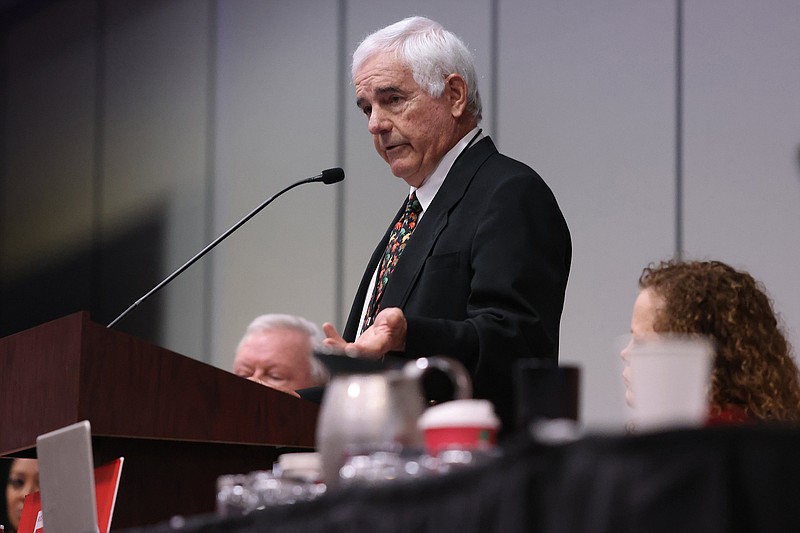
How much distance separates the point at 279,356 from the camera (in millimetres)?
3789

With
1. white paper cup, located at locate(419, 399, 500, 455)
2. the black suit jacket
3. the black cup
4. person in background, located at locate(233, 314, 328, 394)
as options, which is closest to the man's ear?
the black suit jacket

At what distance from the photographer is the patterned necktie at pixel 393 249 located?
2.58m

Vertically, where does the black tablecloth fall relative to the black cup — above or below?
below

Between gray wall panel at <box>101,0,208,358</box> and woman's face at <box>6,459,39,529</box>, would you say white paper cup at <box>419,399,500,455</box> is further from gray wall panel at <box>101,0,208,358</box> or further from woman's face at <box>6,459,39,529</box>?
gray wall panel at <box>101,0,208,358</box>

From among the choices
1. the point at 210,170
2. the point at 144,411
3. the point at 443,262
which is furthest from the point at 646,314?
the point at 210,170

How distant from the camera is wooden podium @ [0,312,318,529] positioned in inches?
77.0

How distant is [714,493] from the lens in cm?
88

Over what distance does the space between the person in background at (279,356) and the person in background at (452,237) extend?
1.05 metres

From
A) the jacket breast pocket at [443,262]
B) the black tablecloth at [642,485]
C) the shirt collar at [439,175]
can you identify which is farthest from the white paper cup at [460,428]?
the shirt collar at [439,175]

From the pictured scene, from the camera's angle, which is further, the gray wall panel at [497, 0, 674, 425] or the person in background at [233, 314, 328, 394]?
the gray wall panel at [497, 0, 674, 425]

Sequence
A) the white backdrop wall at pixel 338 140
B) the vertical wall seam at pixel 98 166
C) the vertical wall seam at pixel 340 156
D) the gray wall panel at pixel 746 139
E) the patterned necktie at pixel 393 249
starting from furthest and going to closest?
the vertical wall seam at pixel 98 166 → the vertical wall seam at pixel 340 156 → the white backdrop wall at pixel 338 140 → the gray wall panel at pixel 746 139 → the patterned necktie at pixel 393 249

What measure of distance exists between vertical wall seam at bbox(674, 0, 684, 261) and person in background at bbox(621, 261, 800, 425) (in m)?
1.90

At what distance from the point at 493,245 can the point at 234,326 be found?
3176 mm

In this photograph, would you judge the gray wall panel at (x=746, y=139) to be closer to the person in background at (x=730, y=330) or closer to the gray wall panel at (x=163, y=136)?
the person in background at (x=730, y=330)
